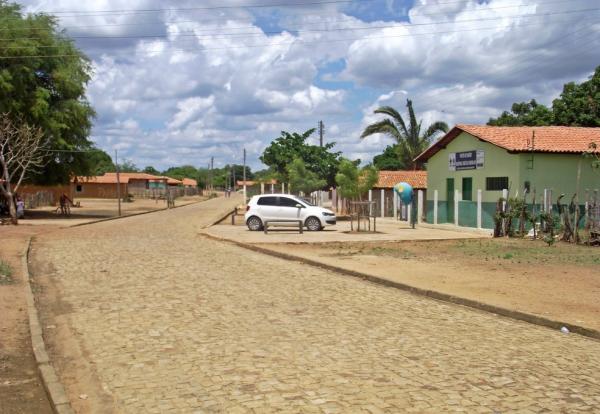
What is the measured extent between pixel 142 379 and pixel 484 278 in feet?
28.1

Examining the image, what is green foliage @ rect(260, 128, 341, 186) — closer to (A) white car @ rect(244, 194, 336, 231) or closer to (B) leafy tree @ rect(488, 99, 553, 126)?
(B) leafy tree @ rect(488, 99, 553, 126)

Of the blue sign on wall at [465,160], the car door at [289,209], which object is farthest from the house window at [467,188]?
the car door at [289,209]

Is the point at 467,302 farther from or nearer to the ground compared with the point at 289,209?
nearer to the ground

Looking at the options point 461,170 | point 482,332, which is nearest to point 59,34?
point 461,170

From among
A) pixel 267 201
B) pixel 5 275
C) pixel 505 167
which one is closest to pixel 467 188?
pixel 505 167

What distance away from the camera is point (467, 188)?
31.6 metres

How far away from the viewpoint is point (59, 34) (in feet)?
127

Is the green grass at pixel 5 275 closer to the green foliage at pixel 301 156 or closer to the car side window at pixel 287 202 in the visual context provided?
the car side window at pixel 287 202

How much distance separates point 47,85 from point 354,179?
18.3 meters

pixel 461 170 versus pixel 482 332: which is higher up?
pixel 461 170

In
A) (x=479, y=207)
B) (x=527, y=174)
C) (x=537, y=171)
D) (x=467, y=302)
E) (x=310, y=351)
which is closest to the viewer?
(x=310, y=351)

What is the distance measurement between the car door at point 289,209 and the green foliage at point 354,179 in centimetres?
1053

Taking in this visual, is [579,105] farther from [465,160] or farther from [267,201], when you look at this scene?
[267,201]

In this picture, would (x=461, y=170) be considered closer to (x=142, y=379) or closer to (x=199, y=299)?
(x=199, y=299)
